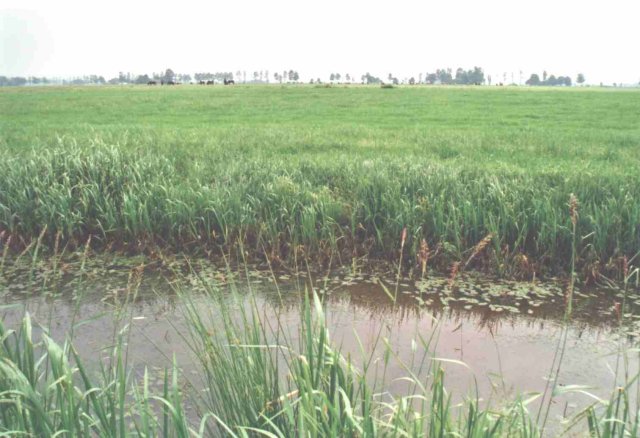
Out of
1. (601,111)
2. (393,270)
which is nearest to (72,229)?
(393,270)

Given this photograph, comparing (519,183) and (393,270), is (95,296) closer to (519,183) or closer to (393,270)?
(393,270)

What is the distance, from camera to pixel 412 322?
5.59m

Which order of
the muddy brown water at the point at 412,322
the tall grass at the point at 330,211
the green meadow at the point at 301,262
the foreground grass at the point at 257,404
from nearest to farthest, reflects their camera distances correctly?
the foreground grass at the point at 257,404, the green meadow at the point at 301,262, the muddy brown water at the point at 412,322, the tall grass at the point at 330,211

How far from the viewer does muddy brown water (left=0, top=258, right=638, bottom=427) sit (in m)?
4.43

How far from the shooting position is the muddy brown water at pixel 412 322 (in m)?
4.43

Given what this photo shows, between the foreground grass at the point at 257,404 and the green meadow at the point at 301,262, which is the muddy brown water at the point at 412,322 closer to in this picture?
the green meadow at the point at 301,262

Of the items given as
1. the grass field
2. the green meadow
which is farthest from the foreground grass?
the grass field

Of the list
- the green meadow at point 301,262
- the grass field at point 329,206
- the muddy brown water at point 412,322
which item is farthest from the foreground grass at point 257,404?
the grass field at point 329,206

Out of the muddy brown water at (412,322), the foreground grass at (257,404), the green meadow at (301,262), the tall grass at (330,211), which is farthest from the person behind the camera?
the tall grass at (330,211)

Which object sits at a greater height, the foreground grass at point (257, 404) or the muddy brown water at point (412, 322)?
the foreground grass at point (257, 404)

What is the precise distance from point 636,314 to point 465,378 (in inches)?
99.0

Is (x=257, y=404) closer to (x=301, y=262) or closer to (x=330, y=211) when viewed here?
(x=301, y=262)

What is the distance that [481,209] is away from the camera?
7285 millimetres

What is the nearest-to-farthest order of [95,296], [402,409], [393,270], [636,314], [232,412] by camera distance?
[402,409]
[232,412]
[636,314]
[95,296]
[393,270]
